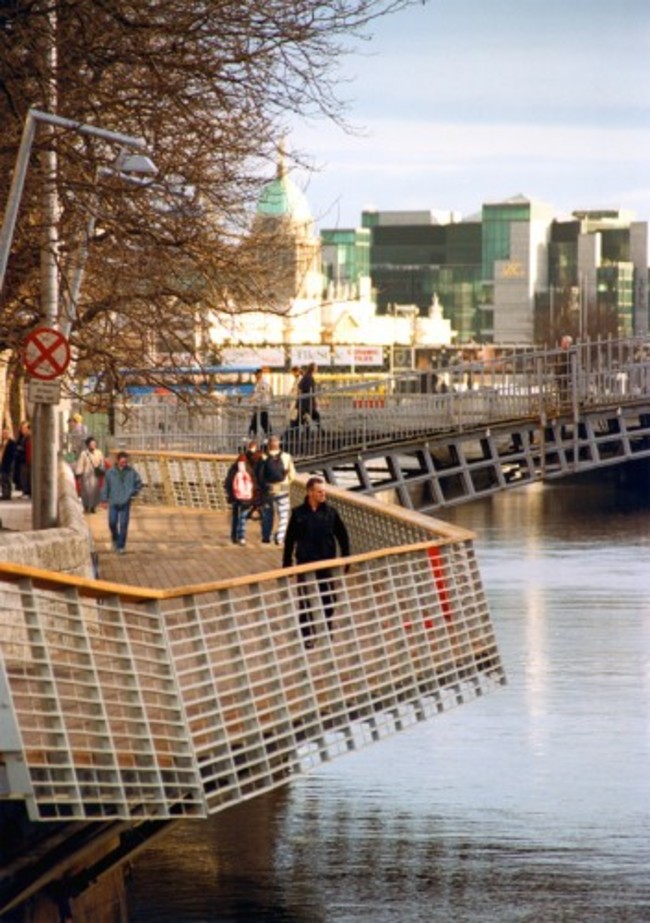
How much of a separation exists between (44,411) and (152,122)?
142 inches

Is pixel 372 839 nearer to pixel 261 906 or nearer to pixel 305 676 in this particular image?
pixel 261 906

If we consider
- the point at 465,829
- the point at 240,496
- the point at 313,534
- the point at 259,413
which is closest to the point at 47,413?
the point at 465,829

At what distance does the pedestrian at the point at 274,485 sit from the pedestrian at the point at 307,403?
16.1 m

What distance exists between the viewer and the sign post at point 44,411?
102ft

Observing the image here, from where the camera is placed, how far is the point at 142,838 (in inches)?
812

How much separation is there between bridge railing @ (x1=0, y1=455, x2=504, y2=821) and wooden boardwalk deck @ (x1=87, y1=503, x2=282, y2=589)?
10.6 m

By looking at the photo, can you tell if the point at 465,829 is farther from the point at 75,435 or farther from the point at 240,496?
the point at 75,435

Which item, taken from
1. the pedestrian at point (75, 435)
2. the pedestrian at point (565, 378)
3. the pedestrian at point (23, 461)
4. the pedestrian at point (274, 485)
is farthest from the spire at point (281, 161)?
the pedestrian at point (565, 378)

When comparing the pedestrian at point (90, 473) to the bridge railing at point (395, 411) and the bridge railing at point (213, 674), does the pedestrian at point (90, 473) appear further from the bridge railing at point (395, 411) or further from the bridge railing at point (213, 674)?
the bridge railing at point (213, 674)

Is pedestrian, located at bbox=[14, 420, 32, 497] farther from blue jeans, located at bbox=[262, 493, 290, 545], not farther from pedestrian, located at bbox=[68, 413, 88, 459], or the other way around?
pedestrian, located at bbox=[68, 413, 88, 459]

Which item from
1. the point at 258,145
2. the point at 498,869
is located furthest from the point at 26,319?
the point at 498,869

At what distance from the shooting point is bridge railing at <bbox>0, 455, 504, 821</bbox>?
54.9 ft

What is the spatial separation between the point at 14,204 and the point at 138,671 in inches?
479

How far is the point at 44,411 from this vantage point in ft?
109
